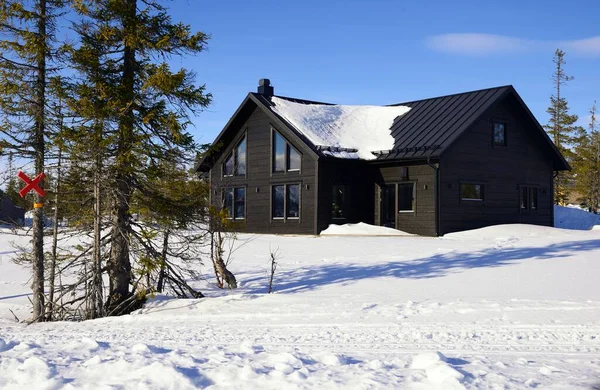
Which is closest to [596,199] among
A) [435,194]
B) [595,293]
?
[435,194]

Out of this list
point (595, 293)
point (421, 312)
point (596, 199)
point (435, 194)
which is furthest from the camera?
point (596, 199)

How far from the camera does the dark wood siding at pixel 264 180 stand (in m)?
23.4

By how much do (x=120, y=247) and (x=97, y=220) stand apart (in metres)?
0.74

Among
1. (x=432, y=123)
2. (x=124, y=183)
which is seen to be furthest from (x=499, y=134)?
(x=124, y=183)

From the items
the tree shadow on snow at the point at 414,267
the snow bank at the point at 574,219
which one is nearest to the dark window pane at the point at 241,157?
the tree shadow on snow at the point at 414,267

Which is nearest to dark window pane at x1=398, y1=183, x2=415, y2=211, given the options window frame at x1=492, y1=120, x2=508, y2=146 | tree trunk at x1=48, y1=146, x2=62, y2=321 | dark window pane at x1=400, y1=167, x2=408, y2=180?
dark window pane at x1=400, y1=167, x2=408, y2=180

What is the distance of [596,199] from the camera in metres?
46.9

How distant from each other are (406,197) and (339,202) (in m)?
2.62

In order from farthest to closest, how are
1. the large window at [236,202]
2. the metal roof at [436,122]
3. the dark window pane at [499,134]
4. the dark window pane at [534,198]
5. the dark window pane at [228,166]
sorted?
the dark window pane at [228,166], the dark window pane at [534,198], the large window at [236,202], the dark window pane at [499,134], the metal roof at [436,122]

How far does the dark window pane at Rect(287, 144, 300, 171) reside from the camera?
945 inches

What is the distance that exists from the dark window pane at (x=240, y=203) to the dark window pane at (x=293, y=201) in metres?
2.69

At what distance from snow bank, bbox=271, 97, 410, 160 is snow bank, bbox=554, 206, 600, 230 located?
11.4 metres

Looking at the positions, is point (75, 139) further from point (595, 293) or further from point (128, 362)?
point (595, 293)

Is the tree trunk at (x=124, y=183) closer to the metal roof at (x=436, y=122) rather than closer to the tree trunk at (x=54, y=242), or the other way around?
the tree trunk at (x=54, y=242)
